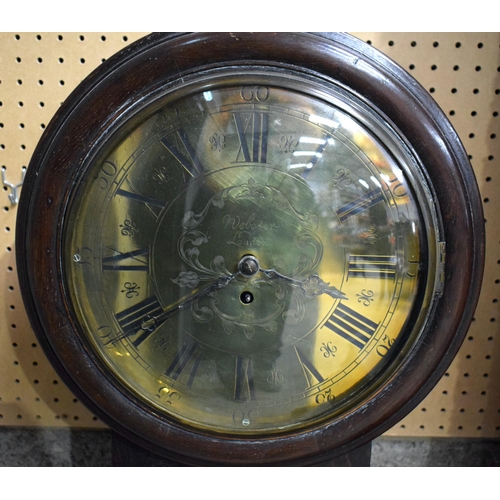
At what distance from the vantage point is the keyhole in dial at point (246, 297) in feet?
2.01

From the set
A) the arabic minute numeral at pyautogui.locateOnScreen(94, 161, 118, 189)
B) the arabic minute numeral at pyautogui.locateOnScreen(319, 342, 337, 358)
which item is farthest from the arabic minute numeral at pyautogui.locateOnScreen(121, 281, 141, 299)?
the arabic minute numeral at pyautogui.locateOnScreen(319, 342, 337, 358)

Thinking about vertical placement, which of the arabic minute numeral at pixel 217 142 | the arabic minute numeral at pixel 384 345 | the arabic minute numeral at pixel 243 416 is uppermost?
the arabic minute numeral at pixel 217 142

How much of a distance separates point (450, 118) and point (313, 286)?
43 cm

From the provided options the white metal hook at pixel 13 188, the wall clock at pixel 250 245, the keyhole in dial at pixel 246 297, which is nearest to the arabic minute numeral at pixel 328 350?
the wall clock at pixel 250 245

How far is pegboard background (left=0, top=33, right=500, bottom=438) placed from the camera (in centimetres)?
78

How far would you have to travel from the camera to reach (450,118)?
0.80 m

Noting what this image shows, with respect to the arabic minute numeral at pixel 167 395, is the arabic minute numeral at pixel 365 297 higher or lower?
higher

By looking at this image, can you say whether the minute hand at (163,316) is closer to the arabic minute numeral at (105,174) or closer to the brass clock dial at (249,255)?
the brass clock dial at (249,255)

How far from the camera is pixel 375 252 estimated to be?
1.99ft

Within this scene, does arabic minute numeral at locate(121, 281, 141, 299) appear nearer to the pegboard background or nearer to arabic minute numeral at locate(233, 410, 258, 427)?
arabic minute numeral at locate(233, 410, 258, 427)

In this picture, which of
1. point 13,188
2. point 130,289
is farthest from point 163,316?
point 13,188

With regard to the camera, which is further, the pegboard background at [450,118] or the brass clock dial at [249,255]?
the pegboard background at [450,118]

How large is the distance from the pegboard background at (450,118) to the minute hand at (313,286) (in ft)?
1.28

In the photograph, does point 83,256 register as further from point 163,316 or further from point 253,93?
point 253,93
